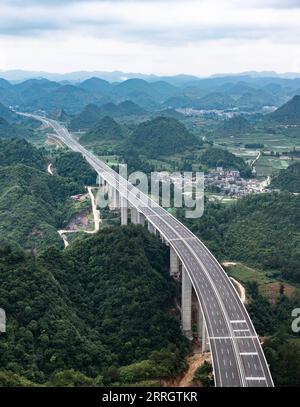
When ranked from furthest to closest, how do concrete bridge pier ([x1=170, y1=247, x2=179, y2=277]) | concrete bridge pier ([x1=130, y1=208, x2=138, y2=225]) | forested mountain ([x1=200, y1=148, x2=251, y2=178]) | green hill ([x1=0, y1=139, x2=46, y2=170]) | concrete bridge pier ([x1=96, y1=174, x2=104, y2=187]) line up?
1. forested mountain ([x1=200, y1=148, x2=251, y2=178])
2. green hill ([x1=0, y1=139, x2=46, y2=170])
3. concrete bridge pier ([x1=96, y1=174, x2=104, y2=187])
4. concrete bridge pier ([x1=130, y1=208, x2=138, y2=225])
5. concrete bridge pier ([x1=170, y1=247, x2=179, y2=277])

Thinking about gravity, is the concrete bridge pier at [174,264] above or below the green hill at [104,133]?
below

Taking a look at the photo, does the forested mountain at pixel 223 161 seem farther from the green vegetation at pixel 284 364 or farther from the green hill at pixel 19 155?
the green vegetation at pixel 284 364

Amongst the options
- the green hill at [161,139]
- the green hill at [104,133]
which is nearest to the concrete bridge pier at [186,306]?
the green hill at [161,139]

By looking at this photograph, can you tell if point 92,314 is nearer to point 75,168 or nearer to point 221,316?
point 221,316

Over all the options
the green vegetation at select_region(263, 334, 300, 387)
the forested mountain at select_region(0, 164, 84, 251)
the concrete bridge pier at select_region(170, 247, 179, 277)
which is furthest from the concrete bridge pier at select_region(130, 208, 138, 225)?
the green vegetation at select_region(263, 334, 300, 387)

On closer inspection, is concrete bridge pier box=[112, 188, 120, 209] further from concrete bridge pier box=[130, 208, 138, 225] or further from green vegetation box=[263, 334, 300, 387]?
green vegetation box=[263, 334, 300, 387]

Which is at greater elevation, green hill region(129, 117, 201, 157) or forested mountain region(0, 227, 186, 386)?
green hill region(129, 117, 201, 157)
